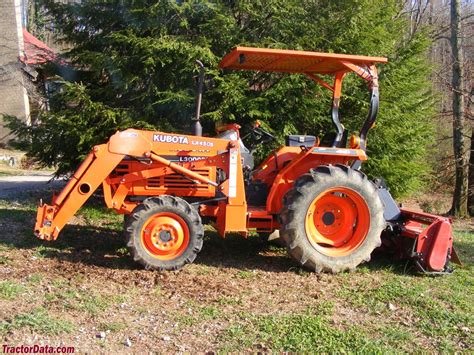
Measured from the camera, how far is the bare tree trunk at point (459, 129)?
12703 mm

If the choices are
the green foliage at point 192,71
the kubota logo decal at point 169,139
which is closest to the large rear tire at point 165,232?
the kubota logo decal at point 169,139

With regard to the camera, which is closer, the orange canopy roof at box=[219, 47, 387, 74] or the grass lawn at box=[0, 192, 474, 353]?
the grass lawn at box=[0, 192, 474, 353]

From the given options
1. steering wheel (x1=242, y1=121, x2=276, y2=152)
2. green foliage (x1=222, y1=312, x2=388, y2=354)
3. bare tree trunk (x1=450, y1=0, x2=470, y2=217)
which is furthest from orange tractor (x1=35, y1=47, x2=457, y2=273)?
bare tree trunk (x1=450, y1=0, x2=470, y2=217)

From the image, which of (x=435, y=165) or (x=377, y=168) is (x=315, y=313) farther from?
(x=435, y=165)

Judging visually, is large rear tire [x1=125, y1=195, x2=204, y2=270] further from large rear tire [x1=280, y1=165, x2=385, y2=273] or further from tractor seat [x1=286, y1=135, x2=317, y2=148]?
tractor seat [x1=286, y1=135, x2=317, y2=148]

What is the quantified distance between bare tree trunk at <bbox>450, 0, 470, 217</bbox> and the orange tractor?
717 cm

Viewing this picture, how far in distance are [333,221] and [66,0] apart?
761cm

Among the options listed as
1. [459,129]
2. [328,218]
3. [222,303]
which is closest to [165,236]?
[222,303]

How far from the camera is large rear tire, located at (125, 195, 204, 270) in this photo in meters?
5.61

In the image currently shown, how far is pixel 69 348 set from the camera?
3801 millimetres

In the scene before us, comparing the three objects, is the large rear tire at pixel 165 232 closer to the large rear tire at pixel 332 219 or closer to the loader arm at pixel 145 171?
the loader arm at pixel 145 171

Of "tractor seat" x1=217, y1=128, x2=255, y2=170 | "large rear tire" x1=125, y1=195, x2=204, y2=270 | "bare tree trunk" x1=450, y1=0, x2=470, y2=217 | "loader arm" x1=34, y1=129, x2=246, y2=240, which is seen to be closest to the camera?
"large rear tire" x1=125, y1=195, x2=204, y2=270

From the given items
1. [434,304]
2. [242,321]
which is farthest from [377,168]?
[242,321]

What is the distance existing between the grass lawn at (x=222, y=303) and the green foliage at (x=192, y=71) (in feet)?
9.94
